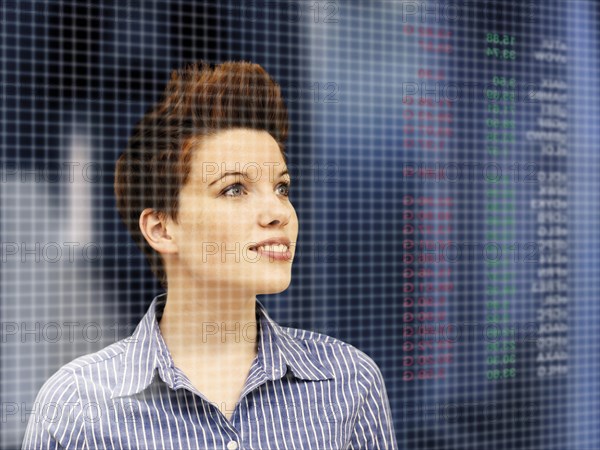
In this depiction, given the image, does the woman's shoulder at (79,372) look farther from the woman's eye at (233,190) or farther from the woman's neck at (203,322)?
the woman's eye at (233,190)

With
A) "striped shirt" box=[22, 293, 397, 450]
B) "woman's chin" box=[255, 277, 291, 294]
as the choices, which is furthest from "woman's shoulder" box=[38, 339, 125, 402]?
"woman's chin" box=[255, 277, 291, 294]

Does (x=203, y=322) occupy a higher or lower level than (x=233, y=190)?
lower

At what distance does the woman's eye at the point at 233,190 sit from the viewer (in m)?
0.54

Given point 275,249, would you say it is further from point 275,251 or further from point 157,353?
point 157,353

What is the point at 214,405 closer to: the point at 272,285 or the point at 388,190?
the point at 272,285

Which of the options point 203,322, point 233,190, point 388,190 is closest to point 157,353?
point 203,322

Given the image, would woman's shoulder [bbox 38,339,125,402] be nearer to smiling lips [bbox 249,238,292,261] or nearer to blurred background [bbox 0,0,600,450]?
blurred background [bbox 0,0,600,450]

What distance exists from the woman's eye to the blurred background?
0.19 feet

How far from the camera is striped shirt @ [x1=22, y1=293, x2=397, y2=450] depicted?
0.53 metres

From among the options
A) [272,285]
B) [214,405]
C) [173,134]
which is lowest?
[214,405]

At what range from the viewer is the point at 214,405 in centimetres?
56

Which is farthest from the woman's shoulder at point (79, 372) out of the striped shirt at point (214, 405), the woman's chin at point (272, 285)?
the woman's chin at point (272, 285)

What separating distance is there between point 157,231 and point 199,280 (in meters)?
0.05

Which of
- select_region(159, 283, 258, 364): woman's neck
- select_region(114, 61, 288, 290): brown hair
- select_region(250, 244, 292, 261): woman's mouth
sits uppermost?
select_region(114, 61, 288, 290): brown hair
